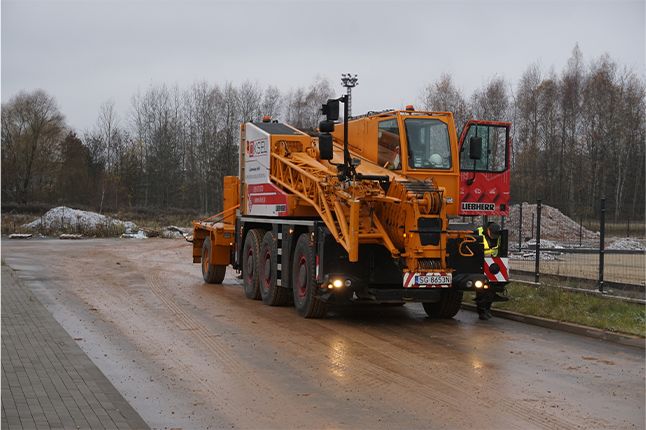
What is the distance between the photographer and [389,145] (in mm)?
13055

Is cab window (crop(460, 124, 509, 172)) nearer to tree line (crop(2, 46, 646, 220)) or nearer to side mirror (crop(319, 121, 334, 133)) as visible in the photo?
side mirror (crop(319, 121, 334, 133))

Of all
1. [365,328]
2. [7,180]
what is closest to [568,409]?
[365,328]

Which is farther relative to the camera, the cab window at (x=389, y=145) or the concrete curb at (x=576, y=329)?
the cab window at (x=389, y=145)

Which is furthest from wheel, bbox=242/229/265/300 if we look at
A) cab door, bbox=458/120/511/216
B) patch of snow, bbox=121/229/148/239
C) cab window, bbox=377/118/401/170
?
patch of snow, bbox=121/229/148/239

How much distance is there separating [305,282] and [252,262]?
125 inches

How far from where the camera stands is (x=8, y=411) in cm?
623

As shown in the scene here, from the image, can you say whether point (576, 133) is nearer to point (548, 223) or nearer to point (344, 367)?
point (548, 223)

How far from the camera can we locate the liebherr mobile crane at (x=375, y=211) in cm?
1146

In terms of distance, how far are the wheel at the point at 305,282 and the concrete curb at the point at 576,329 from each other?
351cm

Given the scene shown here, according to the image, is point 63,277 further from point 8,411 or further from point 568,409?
point 568,409

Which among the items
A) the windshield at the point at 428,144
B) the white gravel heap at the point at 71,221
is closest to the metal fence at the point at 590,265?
the windshield at the point at 428,144

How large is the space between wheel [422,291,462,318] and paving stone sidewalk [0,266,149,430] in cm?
658

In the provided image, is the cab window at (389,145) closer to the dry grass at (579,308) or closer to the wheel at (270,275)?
the wheel at (270,275)

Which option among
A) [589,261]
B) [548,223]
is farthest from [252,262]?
[548,223]
